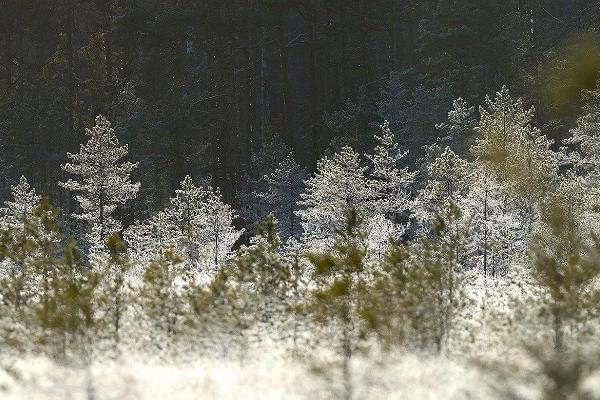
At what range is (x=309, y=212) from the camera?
30.4 m

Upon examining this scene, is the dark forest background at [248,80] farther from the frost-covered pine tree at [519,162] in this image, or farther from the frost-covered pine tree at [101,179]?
the frost-covered pine tree at [101,179]

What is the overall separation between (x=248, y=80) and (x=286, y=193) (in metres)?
15.2

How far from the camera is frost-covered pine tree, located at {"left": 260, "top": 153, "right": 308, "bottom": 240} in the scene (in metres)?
36.2

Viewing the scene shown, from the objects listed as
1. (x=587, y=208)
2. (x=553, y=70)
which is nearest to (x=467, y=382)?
(x=587, y=208)

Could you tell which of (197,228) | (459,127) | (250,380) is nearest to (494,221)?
(459,127)

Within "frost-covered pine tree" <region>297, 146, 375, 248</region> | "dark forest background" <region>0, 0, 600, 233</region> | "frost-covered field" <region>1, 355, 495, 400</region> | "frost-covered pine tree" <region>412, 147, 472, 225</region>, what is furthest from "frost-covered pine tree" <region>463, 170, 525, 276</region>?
"frost-covered field" <region>1, 355, 495, 400</region>

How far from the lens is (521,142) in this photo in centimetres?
2461

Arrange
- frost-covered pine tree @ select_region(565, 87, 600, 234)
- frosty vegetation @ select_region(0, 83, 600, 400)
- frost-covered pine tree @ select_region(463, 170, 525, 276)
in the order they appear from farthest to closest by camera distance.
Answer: frost-covered pine tree @ select_region(463, 170, 525, 276) → frost-covered pine tree @ select_region(565, 87, 600, 234) → frosty vegetation @ select_region(0, 83, 600, 400)

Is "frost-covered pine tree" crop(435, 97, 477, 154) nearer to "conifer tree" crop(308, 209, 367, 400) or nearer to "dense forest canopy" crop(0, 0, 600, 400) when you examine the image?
"dense forest canopy" crop(0, 0, 600, 400)

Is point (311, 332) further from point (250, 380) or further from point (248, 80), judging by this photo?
point (248, 80)

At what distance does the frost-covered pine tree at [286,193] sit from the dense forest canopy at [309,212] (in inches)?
7.3

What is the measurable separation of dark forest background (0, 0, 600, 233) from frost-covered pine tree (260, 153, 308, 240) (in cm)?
233

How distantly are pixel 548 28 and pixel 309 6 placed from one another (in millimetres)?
17813

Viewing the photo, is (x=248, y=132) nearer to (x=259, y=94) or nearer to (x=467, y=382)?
(x=259, y=94)
